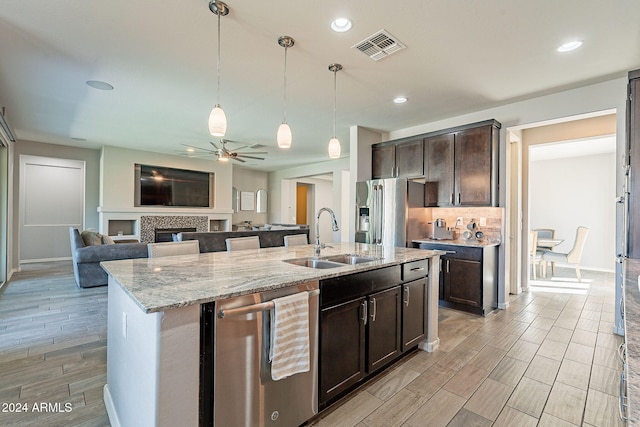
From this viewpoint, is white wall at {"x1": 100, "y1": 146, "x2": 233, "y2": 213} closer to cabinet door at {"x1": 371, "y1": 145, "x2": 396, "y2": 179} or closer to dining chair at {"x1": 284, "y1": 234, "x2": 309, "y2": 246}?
cabinet door at {"x1": 371, "y1": 145, "x2": 396, "y2": 179}

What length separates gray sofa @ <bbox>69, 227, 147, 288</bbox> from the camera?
14.9ft

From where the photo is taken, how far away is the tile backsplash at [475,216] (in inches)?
161

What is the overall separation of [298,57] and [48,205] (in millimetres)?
7482

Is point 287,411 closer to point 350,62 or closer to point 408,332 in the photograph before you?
point 408,332

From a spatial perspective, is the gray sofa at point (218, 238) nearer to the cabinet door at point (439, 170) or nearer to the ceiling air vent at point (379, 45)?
the cabinet door at point (439, 170)

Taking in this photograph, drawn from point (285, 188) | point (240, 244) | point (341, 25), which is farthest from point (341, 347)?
point (285, 188)

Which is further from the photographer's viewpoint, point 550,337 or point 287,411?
point 550,337

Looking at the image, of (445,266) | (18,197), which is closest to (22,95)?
(18,197)

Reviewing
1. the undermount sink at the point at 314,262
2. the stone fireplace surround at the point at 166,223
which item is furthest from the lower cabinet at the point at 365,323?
the stone fireplace surround at the point at 166,223

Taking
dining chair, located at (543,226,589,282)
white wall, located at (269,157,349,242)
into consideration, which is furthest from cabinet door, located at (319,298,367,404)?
white wall, located at (269,157,349,242)

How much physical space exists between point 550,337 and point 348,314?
97.5 inches

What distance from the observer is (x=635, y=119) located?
2352 millimetres

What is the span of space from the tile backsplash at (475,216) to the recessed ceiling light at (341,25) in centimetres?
311

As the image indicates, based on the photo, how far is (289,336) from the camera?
1.55m
